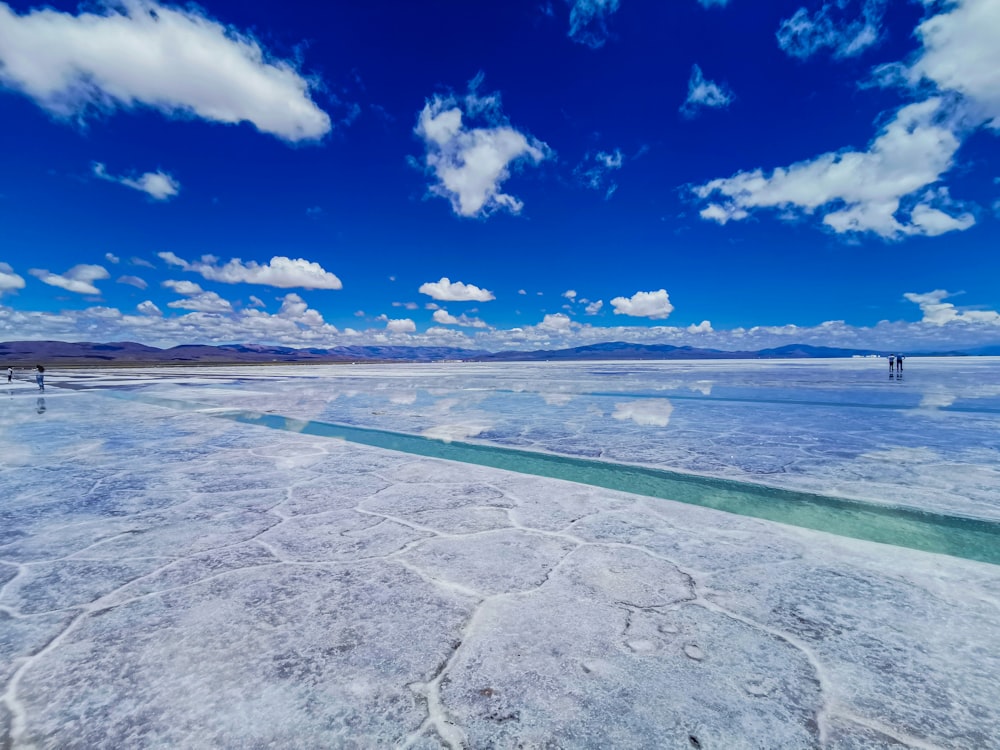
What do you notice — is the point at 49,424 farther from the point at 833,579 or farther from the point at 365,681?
the point at 833,579

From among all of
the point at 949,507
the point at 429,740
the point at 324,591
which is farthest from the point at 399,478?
the point at 949,507

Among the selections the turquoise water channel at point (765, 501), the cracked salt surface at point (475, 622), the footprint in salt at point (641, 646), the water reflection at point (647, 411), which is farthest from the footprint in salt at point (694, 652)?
the water reflection at point (647, 411)

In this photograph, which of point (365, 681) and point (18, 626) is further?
point (18, 626)

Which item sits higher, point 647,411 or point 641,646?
point 647,411

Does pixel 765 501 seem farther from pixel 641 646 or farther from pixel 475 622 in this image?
pixel 475 622

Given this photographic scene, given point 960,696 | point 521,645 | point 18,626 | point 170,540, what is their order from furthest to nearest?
point 170,540
point 18,626
point 521,645
point 960,696

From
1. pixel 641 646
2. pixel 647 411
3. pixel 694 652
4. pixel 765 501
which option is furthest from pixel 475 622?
pixel 647 411

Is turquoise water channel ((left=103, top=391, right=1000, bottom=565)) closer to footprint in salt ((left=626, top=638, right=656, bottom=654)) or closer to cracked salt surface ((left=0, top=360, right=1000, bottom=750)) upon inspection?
cracked salt surface ((left=0, top=360, right=1000, bottom=750))
